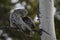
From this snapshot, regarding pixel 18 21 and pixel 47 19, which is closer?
pixel 47 19

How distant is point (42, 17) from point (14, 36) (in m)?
2.51

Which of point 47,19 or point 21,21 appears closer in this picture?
point 47,19

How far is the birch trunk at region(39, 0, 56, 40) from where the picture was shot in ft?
5.90

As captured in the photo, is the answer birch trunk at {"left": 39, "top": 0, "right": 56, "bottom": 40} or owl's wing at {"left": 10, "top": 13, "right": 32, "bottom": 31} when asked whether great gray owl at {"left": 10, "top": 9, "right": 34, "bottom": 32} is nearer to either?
owl's wing at {"left": 10, "top": 13, "right": 32, "bottom": 31}

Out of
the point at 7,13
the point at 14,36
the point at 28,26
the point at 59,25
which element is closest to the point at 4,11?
the point at 7,13

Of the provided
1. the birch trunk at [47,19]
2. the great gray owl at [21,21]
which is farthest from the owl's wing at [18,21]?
the birch trunk at [47,19]

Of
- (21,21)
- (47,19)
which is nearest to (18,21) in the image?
(21,21)

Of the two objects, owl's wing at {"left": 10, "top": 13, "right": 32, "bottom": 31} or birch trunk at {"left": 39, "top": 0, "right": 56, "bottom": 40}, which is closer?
birch trunk at {"left": 39, "top": 0, "right": 56, "bottom": 40}

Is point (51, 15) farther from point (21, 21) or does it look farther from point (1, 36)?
point (1, 36)

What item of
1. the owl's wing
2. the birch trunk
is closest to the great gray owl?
the owl's wing

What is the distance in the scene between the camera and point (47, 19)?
1.81 m

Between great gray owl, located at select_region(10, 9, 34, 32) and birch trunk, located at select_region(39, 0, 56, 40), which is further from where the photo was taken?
great gray owl, located at select_region(10, 9, 34, 32)

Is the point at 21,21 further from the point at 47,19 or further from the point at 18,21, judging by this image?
the point at 47,19

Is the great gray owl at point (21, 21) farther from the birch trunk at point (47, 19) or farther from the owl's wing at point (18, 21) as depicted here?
the birch trunk at point (47, 19)
